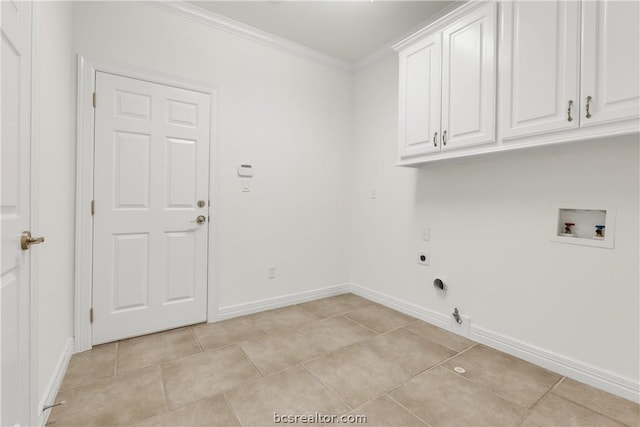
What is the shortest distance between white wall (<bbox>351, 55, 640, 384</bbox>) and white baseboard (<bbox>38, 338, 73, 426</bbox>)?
8.93 feet

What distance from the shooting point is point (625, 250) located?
1716mm

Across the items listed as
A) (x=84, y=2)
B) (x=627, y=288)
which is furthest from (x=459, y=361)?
(x=84, y=2)

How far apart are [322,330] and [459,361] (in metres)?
1.09

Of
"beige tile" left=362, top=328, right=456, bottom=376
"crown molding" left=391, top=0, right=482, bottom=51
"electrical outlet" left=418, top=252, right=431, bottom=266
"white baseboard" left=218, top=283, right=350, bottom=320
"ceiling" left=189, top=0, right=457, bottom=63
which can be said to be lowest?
"beige tile" left=362, top=328, right=456, bottom=376

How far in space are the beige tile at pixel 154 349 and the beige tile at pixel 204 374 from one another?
0.39 feet

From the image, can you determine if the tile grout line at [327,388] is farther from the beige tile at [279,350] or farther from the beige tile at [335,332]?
the beige tile at [335,332]

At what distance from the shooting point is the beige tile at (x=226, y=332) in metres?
2.34

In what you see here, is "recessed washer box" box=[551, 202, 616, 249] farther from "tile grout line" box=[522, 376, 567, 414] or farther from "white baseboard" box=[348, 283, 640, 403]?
"tile grout line" box=[522, 376, 567, 414]

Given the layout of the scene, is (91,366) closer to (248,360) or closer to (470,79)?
(248,360)

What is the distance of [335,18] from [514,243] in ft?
8.08

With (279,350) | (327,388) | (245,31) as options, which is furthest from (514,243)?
(245,31)

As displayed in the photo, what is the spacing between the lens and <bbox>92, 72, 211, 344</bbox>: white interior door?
7.46 ft

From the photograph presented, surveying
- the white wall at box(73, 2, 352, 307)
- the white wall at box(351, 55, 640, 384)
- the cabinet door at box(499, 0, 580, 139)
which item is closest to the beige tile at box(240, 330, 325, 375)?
the white wall at box(73, 2, 352, 307)

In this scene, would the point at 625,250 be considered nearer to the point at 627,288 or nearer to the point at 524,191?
the point at 627,288
